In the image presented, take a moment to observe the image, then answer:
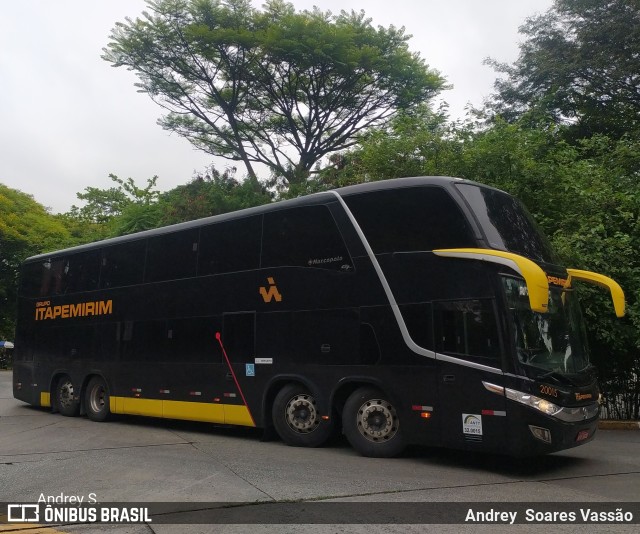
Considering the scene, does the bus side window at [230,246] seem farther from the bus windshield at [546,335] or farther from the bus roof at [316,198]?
the bus windshield at [546,335]

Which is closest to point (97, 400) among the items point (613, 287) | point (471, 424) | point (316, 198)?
point (316, 198)

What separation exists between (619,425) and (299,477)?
25.3 feet

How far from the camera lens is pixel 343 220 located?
959cm

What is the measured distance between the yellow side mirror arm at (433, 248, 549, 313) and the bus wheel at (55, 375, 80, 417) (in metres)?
9.56

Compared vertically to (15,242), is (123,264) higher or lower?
lower

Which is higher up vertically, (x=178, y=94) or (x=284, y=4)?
(x=284, y=4)

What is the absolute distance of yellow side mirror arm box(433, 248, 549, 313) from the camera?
729cm

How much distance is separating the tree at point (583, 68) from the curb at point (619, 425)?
40.8 feet

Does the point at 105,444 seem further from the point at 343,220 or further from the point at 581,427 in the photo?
the point at 581,427

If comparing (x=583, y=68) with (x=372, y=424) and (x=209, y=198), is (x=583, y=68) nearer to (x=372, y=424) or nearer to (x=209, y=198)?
(x=209, y=198)

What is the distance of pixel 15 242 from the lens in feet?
123

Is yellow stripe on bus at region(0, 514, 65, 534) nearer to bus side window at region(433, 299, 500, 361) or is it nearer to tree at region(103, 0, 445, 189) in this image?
bus side window at region(433, 299, 500, 361)

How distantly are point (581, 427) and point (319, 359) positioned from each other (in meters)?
3.69

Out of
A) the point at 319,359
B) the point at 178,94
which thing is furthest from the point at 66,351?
the point at 178,94
